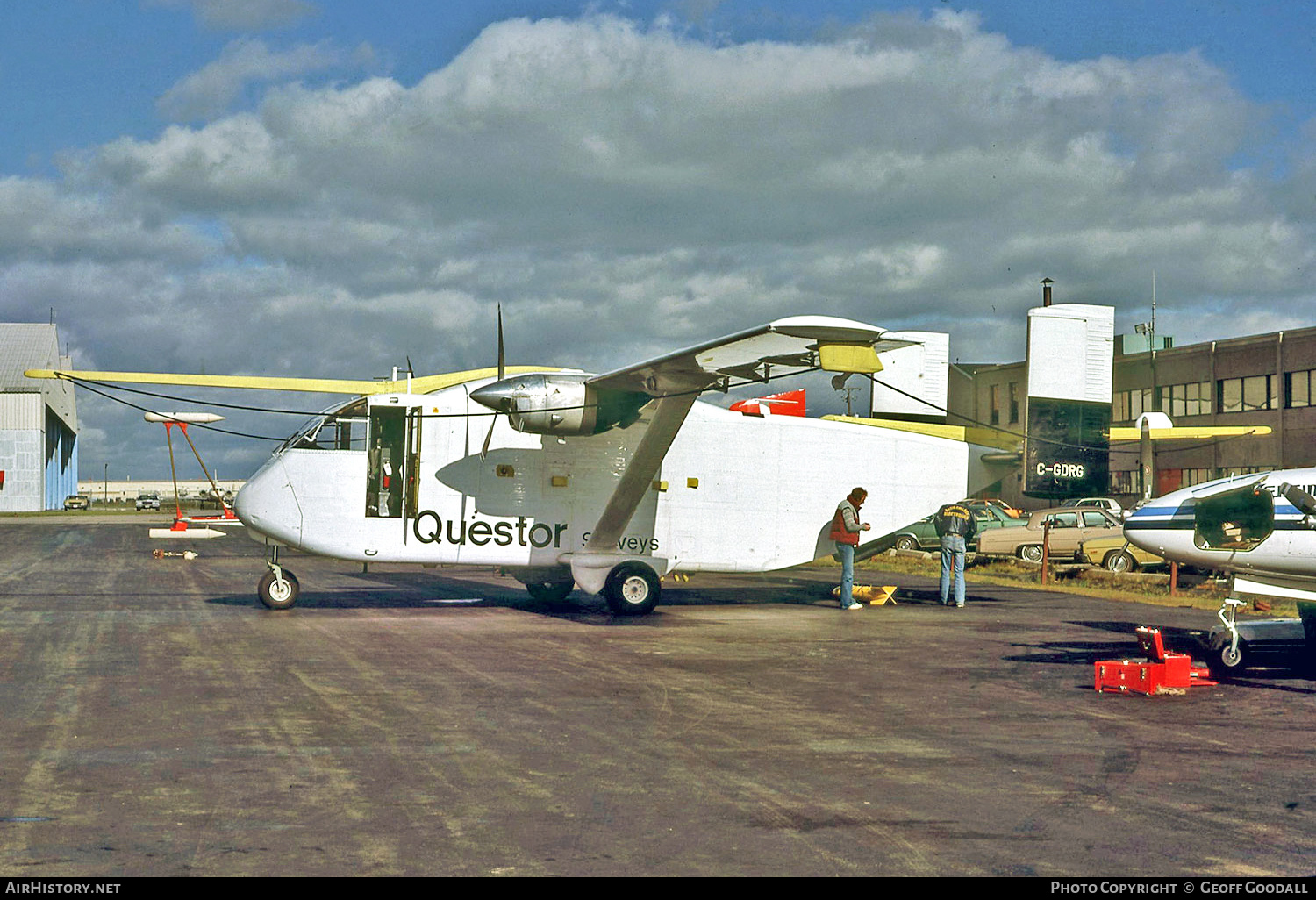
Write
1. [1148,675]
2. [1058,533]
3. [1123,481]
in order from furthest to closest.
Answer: [1123,481], [1058,533], [1148,675]

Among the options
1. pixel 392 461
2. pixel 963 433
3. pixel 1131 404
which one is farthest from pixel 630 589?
pixel 1131 404

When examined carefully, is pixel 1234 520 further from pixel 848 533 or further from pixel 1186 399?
pixel 1186 399

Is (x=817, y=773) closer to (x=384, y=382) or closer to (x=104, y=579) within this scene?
(x=384, y=382)

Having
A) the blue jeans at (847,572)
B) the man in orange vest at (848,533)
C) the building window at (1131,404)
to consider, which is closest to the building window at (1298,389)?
the building window at (1131,404)

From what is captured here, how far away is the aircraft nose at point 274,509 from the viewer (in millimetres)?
17328

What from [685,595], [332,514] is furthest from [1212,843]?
[685,595]

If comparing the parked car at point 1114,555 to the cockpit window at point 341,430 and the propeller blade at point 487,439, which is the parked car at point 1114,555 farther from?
the cockpit window at point 341,430

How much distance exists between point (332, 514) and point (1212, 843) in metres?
14.1

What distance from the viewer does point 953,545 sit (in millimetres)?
20125

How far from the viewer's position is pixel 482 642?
13.9 metres

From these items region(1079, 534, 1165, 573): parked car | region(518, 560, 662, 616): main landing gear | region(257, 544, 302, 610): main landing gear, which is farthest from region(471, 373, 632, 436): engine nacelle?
region(1079, 534, 1165, 573): parked car

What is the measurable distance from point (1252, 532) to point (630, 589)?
344 inches

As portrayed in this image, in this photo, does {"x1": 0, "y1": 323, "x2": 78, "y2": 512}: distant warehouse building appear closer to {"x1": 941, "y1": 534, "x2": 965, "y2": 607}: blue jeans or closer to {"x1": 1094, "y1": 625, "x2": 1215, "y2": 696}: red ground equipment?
{"x1": 941, "y1": 534, "x2": 965, "y2": 607}: blue jeans

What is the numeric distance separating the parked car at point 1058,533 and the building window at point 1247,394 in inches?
917
